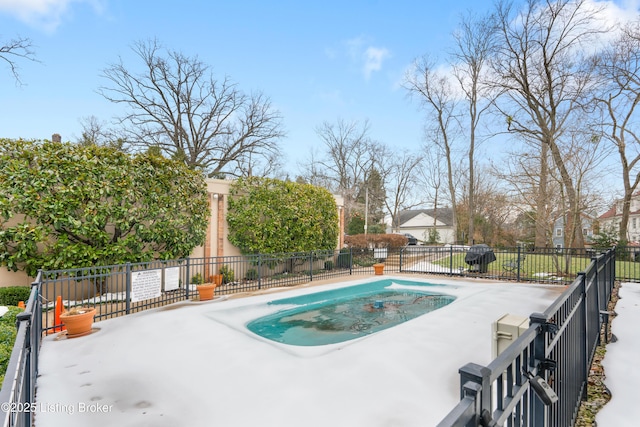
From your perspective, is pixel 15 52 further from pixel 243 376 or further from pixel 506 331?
pixel 506 331

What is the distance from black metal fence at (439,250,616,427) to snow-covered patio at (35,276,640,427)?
112 centimetres

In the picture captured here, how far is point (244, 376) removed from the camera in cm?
388

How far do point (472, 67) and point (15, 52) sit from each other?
25.8m

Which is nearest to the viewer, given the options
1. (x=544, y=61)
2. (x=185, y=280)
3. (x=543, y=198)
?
(x=185, y=280)

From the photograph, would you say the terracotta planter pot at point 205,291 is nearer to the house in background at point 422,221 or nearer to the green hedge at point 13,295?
the green hedge at point 13,295

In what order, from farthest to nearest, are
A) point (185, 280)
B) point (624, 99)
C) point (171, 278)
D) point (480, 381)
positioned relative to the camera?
point (624, 99)
point (185, 280)
point (171, 278)
point (480, 381)

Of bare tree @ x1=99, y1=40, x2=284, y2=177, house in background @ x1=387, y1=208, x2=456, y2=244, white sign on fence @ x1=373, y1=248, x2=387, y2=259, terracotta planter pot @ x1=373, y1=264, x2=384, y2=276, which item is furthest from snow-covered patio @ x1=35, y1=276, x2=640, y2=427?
house in background @ x1=387, y1=208, x2=456, y2=244

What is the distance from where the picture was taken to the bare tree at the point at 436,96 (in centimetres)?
2720

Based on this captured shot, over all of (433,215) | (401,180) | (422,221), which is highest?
(401,180)

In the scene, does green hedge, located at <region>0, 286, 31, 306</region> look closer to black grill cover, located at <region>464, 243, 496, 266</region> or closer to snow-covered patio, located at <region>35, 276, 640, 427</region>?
snow-covered patio, located at <region>35, 276, 640, 427</region>

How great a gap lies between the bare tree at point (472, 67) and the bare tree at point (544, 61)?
224 cm

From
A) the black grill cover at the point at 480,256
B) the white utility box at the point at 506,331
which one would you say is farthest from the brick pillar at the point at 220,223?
the white utility box at the point at 506,331

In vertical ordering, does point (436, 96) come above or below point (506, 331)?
above

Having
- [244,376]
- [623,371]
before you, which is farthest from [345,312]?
[623,371]
